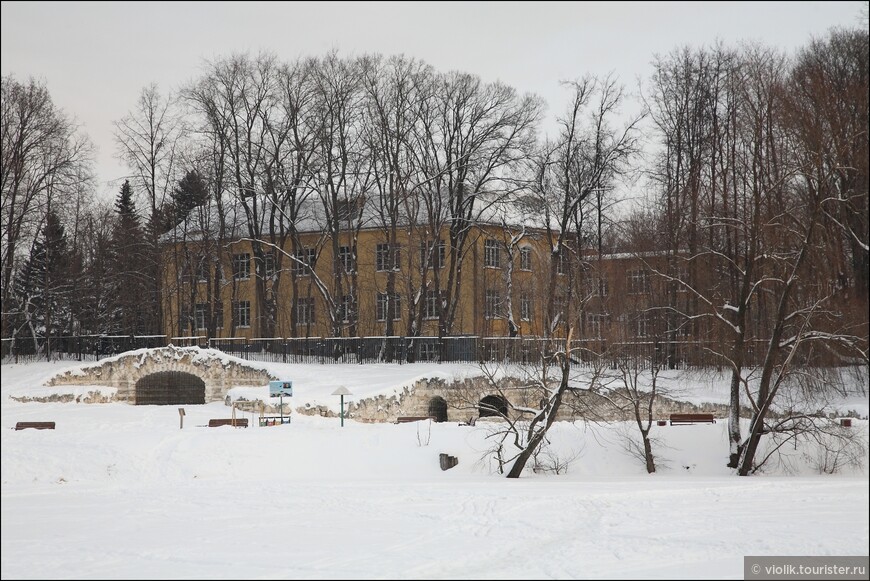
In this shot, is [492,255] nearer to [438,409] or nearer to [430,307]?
[430,307]

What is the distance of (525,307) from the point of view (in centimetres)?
4444

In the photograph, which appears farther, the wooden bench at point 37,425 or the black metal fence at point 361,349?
the black metal fence at point 361,349

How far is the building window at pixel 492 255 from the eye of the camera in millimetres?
47013

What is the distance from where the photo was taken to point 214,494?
2177 centimetres

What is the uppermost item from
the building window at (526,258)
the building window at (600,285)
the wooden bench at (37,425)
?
the building window at (526,258)

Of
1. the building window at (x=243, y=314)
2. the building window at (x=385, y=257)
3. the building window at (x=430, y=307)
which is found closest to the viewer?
the building window at (x=385, y=257)

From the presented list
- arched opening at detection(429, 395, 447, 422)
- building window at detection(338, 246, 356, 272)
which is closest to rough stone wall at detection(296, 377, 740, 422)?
arched opening at detection(429, 395, 447, 422)

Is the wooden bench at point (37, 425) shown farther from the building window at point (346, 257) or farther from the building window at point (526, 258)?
the building window at point (526, 258)

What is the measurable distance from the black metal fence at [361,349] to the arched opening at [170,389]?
162 cm

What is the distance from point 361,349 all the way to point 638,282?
38.0 feet

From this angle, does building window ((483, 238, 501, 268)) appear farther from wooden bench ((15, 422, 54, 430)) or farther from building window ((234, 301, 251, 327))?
wooden bench ((15, 422, 54, 430))

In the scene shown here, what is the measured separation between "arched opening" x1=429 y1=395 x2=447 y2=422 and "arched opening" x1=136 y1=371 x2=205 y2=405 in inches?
363

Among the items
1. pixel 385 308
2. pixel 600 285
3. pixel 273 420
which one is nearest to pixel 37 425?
pixel 273 420

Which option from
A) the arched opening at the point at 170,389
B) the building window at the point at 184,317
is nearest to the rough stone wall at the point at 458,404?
the arched opening at the point at 170,389
